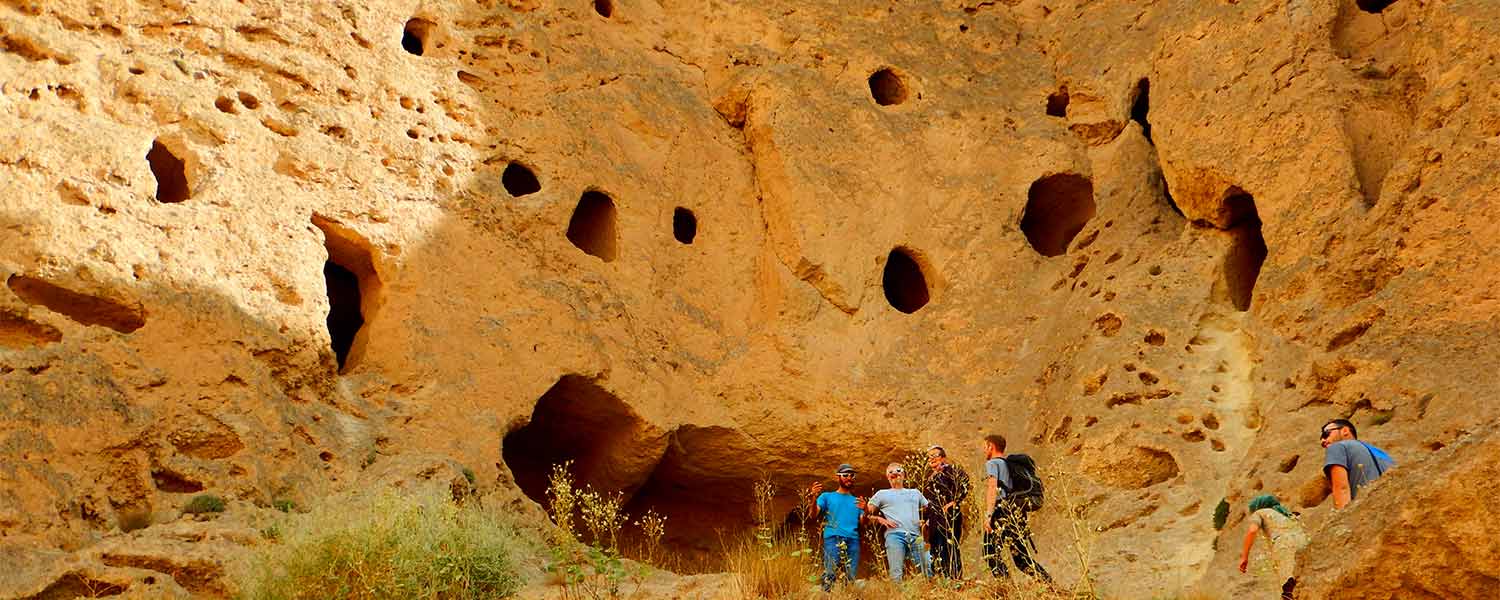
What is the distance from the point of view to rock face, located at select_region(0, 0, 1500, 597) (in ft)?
24.9

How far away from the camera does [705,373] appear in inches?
404

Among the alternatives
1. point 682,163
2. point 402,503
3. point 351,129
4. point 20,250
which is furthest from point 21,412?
point 682,163

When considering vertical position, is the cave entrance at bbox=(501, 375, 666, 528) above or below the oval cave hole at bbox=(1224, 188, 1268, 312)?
below

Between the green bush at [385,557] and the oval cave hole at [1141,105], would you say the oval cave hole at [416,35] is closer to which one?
the green bush at [385,557]

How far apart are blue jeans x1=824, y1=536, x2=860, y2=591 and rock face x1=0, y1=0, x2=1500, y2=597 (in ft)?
3.99

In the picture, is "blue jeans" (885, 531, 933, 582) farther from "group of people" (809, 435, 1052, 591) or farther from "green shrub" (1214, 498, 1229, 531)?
"green shrub" (1214, 498, 1229, 531)

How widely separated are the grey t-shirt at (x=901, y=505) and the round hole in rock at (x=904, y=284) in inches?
191

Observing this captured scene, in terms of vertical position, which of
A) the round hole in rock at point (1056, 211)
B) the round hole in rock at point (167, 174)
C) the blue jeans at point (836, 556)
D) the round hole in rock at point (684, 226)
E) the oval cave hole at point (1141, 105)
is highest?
the oval cave hole at point (1141, 105)

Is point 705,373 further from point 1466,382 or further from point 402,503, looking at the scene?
point 1466,382

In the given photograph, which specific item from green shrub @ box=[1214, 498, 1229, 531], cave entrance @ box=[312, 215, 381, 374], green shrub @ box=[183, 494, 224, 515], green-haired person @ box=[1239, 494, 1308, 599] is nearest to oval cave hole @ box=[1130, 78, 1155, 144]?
green shrub @ box=[1214, 498, 1229, 531]

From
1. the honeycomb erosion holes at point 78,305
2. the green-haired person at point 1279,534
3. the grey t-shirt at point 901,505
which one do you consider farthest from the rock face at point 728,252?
the green-haired person at point 1279,534

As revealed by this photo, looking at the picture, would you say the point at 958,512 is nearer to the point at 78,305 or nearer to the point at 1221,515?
the point at 1221,515

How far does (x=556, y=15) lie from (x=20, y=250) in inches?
198

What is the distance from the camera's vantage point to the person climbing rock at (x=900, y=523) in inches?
263
